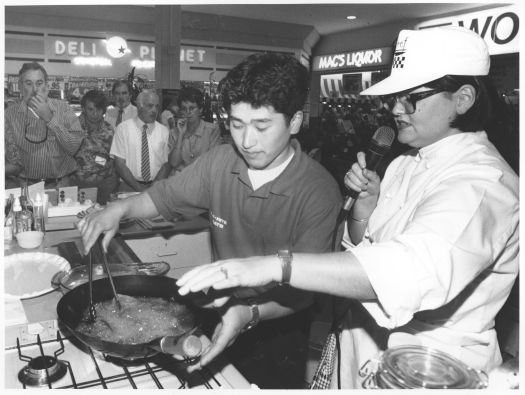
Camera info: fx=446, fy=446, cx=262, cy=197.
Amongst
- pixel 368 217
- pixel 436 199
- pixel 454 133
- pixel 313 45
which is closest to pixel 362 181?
pixel 368 217

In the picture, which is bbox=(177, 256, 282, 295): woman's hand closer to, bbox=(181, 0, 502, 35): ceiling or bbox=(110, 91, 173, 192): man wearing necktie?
bbox=(110, 91, 173, 192): man wearing necktie

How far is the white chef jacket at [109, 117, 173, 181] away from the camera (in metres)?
4.39

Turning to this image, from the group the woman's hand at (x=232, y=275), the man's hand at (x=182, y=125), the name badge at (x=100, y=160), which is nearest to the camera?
the woman's hand at (x=232, y=275)

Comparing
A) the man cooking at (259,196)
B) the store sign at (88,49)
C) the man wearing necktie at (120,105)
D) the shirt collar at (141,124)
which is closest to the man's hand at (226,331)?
the man cooking at (259,196)

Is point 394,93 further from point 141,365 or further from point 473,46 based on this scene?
point 141,365

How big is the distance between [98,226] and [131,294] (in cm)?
33

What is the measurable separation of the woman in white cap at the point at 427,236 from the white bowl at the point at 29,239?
55.2 inches

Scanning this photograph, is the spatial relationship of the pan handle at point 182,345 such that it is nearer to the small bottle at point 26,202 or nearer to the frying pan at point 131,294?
the frying pan at point 131,294

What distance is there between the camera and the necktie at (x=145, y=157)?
4449 millimetres

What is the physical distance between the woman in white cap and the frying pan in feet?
0.64

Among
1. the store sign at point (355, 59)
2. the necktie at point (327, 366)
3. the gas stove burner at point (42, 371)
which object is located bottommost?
the necktie at point (327, 366)

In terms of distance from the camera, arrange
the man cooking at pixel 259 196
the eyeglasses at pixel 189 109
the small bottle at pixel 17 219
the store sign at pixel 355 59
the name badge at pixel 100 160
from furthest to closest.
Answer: the store sign at pixel 355 59, the eyeglasses at pixel 189 109, the name badge at pixel 100 160, the small bottle at pixel 17 219, the man cooking at pixel 259 196

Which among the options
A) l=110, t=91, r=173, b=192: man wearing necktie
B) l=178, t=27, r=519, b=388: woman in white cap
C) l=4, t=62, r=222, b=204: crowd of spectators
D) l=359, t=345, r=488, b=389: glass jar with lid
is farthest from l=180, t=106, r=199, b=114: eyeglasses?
l=359, t=345, r=488, b=389: glass jar with lid

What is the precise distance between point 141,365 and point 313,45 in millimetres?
11322
